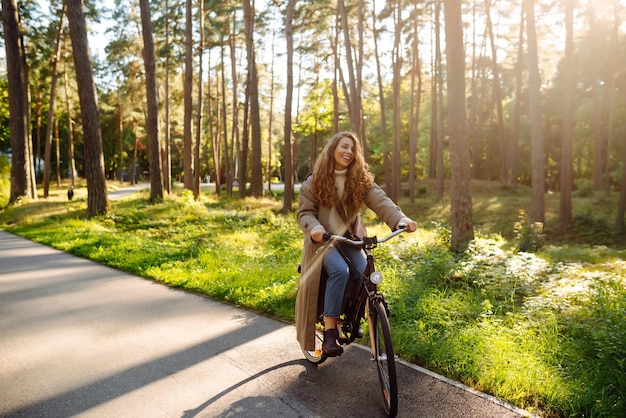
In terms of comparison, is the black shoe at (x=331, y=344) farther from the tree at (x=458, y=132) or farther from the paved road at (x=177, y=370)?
the tree at (x=458, y=132)

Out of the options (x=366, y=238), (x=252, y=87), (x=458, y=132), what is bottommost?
(x=366, y=238)

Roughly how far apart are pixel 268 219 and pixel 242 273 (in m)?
8.06

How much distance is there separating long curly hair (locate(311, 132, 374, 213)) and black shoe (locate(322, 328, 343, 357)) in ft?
3.67

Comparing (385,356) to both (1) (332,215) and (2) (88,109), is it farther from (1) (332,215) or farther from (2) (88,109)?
(2) (88,109)

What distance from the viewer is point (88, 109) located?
15.5 metres

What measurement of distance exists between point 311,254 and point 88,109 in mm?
14346

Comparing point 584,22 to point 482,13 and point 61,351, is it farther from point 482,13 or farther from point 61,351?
point 61,351

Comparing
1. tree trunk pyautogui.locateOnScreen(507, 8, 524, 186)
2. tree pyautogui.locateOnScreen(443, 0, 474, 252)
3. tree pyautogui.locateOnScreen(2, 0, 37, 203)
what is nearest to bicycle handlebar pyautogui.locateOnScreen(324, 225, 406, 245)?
tree pyautogui.locateOnScreen(443, 0, 474, 252)

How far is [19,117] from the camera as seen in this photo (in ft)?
70.8

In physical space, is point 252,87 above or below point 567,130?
above

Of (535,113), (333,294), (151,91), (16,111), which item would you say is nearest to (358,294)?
(333,294)

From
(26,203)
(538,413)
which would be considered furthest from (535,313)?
(26,203)

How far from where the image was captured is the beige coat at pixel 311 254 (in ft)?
13.2

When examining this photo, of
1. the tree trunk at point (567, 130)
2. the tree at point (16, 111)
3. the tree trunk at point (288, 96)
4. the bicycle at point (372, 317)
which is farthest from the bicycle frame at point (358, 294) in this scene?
the tree at point (16, 111)
